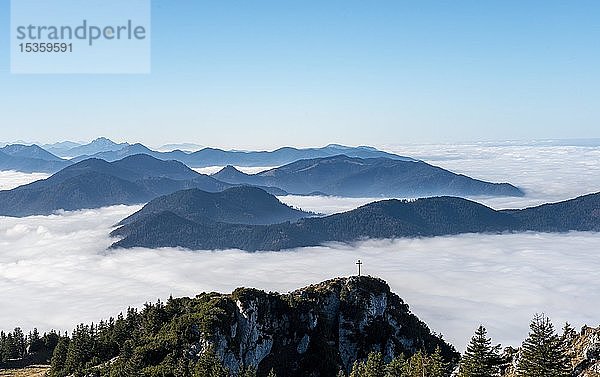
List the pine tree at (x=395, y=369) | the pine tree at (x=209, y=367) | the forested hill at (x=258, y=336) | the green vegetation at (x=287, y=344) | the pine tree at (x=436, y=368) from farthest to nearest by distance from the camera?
1. the forested hill at (x=258, y=336)
2. the pine tree at (x=395, y=369)
3. the pine tree at (x=209, y=367)
4. the pine tree at (x=436, y=368)
5. the green vegetation at (x=287, y=344)

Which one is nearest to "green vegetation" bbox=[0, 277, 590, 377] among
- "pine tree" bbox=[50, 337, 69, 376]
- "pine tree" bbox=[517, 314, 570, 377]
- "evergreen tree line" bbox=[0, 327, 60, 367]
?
"pine tree" bbox=[517, 314, 570, 377]

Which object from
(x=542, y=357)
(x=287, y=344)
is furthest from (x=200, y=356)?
(x=542, y=357)

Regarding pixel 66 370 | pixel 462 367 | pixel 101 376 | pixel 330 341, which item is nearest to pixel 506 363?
pixel 462 367

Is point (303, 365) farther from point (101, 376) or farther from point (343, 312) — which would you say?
point (101, 376)

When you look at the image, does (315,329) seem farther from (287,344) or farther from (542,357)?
(542,357)

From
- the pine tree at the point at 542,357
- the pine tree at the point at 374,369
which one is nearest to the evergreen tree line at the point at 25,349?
the pine tree at the point at 374,369

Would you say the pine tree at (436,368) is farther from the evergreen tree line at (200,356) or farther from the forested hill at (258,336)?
the forested hill at (258,336)
